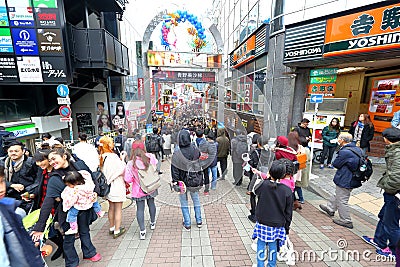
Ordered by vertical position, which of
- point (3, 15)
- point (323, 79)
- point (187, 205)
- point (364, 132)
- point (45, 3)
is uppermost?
point (45, 3)

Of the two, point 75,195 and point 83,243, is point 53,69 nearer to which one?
point 75,195

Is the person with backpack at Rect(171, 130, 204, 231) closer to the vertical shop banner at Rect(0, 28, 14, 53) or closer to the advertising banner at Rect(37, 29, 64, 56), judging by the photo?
the advertising banner at Rect(37, 29, 64, 56)

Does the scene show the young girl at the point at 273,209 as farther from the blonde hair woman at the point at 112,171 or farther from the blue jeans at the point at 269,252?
the blonde hair woman at the point at 112,171

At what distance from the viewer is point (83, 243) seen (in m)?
2.67

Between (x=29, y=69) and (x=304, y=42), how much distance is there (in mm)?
10472

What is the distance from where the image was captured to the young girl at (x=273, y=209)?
7.10 ft

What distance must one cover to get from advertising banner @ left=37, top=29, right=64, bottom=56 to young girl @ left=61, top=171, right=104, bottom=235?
267 inches

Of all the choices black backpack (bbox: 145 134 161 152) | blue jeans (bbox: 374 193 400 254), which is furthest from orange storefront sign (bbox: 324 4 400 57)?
black backpack (bbox: 145 134 161 152)

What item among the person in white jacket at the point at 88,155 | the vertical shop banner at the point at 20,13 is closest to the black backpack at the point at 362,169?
the person in white jacket at the point at 88,155

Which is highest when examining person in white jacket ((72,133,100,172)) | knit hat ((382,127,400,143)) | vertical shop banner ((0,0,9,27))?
vertical shop banner ((0,0,9,27))

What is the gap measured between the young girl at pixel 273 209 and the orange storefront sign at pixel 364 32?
5.90 m

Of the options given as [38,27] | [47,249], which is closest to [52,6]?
[38,27]

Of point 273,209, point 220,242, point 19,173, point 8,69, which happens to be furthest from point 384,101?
point 8,69

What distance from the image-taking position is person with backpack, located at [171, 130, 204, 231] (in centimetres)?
328
